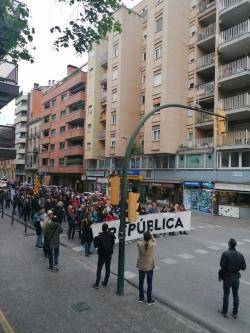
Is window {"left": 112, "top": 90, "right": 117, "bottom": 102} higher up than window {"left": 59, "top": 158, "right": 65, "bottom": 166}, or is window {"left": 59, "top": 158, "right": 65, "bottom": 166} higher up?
window {"left": 112, "top": 90, "right": 117, "bottom": 102}

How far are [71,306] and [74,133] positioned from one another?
44293 mm

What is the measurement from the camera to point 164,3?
110ft

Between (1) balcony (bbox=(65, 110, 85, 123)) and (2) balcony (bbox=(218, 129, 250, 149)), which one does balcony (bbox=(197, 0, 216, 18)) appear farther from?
(1) balcony (bbox=(65, 110, 85, 123))

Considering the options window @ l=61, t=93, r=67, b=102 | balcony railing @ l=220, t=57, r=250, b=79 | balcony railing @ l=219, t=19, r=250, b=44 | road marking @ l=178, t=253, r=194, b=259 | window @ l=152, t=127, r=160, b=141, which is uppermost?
window @ l=61, t=93, r=67, b=102

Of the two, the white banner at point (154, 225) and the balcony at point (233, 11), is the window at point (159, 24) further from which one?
the white banner at point (154, 225)

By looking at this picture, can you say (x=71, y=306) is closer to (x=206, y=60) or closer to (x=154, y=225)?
(x=154, y=225)

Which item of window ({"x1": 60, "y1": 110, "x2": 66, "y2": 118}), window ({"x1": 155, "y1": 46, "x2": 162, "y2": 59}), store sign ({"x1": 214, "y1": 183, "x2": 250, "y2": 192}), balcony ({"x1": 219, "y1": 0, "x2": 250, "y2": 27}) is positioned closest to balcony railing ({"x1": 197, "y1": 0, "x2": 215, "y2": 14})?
balcony ({"x1": 219, "y1": 0, "x2": 250, "y2": 27})

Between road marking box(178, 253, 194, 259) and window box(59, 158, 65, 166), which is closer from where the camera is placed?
road marking box(178, 253, 194, 259)

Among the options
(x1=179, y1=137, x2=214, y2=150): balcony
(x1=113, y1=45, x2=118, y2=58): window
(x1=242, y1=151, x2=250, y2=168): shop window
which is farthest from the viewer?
(x1=113, y1=45, x2=118, y2=58): window

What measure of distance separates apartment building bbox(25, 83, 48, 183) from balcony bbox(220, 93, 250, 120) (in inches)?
1881

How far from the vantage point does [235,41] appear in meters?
27.6

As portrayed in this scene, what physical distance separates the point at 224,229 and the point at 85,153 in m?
29.1

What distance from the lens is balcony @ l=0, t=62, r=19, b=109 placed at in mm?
6559

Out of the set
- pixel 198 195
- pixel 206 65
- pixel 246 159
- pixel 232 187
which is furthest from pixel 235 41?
pixel 198 195
